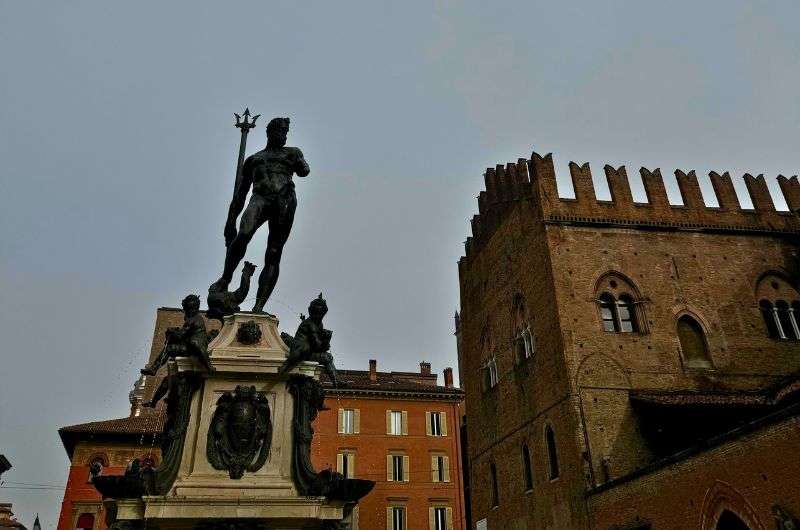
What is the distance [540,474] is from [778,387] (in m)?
8.03

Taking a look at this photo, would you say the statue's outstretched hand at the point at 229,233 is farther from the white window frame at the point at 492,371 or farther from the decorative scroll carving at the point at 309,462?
the white window frame at the point at 492,371

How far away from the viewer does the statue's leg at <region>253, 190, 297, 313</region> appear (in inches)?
254

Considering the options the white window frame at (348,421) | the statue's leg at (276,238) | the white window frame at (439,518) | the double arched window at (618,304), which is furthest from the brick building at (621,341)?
the statue's leg at (276,238)

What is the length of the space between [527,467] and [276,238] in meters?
18.6

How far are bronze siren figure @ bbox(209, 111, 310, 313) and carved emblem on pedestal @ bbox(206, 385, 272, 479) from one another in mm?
1193

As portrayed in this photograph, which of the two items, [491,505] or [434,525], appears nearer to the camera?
[491,505]

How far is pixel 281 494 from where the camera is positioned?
191 inches

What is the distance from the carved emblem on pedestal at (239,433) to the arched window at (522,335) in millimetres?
18289

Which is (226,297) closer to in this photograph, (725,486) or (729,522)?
(725,486)

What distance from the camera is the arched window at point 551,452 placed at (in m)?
20.3

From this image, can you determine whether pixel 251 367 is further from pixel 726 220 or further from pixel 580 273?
pixel 726 220

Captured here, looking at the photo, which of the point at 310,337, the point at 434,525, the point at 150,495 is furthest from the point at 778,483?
the point at 434,525

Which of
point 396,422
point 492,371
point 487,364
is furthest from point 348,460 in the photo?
point 492,371

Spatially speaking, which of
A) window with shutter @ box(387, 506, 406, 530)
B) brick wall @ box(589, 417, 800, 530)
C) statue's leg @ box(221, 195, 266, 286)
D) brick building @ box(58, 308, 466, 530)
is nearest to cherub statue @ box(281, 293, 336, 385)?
statue's leg @ box(221, 195, 266, 286)
